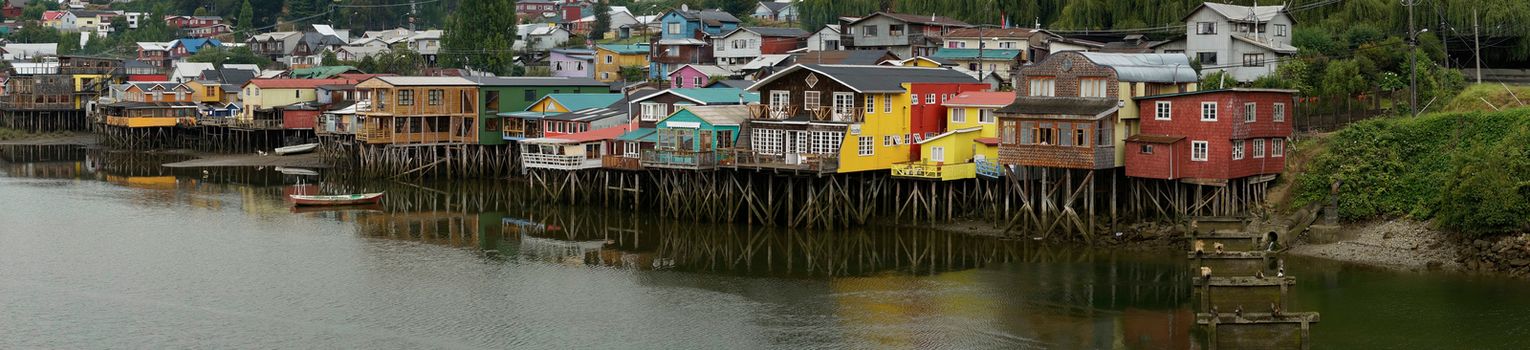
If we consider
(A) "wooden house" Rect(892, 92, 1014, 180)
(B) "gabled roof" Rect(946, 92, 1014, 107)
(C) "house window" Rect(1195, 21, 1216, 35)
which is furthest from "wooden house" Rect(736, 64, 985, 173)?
(C) "house window" Rect(1195, 21, 1216, 35)

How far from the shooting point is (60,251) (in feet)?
133

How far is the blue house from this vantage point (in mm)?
80938

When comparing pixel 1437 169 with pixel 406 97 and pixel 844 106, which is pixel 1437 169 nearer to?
pixel 844 106

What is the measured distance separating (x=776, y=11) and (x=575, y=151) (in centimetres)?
6715

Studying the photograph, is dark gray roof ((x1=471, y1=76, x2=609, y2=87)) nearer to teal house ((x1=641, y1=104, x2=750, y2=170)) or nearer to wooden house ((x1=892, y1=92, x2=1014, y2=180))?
teal house ((x1=641, y1=104, x2=750, y2=170))

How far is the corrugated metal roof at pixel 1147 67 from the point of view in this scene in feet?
130

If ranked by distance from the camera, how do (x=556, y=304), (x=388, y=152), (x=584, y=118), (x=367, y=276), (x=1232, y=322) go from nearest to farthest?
(x=1232, y=322) < (x=556, y=304) < (x=367, y=276) < (x=584, y=118) < (x=388, y=152)

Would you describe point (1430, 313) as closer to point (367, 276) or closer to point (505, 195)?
point (367, 276)

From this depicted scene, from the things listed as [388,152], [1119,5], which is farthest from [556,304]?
[1119,5]

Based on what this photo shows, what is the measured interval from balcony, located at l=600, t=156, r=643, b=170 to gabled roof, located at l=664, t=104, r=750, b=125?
5.91ft

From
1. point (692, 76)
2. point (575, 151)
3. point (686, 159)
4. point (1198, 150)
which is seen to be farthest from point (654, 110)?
point (692, 76)

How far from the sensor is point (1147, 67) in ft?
132

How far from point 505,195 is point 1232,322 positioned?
33.0 m

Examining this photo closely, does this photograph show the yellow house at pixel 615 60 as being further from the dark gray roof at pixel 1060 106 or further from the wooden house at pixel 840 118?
the dark gray roof at pixel 1060 106
